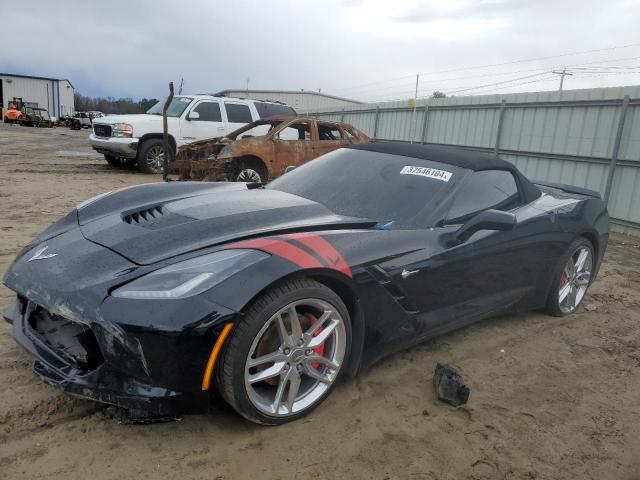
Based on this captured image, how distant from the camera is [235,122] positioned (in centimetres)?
1194

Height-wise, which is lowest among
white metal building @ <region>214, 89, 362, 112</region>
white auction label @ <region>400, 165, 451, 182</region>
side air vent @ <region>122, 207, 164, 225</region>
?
side air vent @ <region>122, 207, 164, 225</region>

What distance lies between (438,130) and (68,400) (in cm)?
1147

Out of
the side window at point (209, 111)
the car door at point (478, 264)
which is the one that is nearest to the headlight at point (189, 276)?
the car door at point (478, 264)

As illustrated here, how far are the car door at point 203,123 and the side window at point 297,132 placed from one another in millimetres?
2912

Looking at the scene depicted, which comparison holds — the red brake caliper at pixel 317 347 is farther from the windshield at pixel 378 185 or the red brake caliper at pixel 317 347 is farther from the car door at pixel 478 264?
the windshield at pixel 378 185

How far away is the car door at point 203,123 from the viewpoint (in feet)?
37.4

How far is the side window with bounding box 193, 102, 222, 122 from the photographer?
11.6 m

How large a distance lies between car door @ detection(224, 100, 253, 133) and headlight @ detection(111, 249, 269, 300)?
1012 centimetres

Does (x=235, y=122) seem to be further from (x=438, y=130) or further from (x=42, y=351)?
(x=42, y=351)

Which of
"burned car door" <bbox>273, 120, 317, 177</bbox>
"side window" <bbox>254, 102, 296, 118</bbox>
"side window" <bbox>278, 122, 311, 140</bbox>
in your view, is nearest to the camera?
"burned car door" <bbox>273, 120, 317, 177</bbox>

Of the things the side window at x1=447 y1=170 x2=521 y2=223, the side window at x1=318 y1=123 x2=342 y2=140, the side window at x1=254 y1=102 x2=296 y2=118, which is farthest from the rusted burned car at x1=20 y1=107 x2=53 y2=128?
the side window at x1=447 y1=170 x2=521 y2=223

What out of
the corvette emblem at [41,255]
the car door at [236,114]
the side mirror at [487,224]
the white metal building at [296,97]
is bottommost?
the corvette emblem at [41,255]

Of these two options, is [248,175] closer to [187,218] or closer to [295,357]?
[187,218]

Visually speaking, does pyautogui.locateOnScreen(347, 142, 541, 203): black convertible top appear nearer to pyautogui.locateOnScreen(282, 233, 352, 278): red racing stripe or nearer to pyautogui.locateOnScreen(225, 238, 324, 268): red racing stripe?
pyautogui.locateOnScreen(282, 233, 352, 278): red racing stripe
